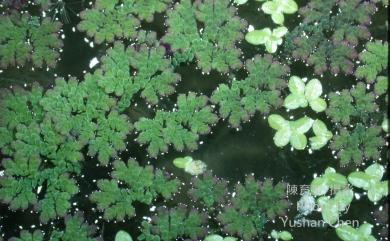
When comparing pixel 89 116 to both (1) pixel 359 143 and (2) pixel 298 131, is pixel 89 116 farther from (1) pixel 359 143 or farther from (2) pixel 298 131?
(1) pixel 359 143

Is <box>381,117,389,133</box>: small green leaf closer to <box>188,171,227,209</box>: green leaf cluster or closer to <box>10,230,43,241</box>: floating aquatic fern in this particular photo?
<box>188,171,227,209</box>: green leaf cluster

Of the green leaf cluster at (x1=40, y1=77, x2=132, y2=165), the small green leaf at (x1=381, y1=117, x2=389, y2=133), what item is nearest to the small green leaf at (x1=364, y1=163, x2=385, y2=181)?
the small green leaf at (x1=381, y1=117, x2=389, y2=133)

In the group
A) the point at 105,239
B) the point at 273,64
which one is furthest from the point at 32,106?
the point at 273,64

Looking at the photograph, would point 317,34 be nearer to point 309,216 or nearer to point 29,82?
point 309,216

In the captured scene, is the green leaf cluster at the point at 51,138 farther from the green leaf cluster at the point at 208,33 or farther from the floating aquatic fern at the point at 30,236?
the green leaf cluster at the point at 208,33

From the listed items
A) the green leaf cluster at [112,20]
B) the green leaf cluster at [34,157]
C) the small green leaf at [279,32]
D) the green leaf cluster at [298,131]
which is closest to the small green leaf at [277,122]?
the green leaf cluster at [298,131]
